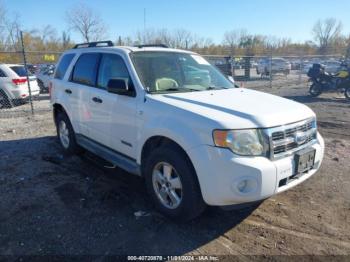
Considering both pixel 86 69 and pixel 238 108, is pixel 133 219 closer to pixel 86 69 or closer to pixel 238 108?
pixel 238 108

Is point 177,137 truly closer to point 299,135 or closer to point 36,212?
point 299,135

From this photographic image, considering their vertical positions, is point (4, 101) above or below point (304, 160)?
below

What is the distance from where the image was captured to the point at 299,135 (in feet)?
11.1

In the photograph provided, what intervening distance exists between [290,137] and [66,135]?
4.23 meters

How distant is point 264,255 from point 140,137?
1.87m

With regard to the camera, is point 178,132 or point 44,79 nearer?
point 178,132

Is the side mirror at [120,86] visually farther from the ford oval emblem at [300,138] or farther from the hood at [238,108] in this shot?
the ford oval emblem at [300,138]

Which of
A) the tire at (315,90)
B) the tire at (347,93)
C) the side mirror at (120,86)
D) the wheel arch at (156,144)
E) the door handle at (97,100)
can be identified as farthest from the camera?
the tire at (315,90)

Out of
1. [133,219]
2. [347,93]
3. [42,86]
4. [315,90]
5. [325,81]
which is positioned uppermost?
[325,81]

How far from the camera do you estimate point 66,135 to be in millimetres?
5988

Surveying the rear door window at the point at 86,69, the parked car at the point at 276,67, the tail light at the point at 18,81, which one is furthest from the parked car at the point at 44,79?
the parked car at the point at 276,67

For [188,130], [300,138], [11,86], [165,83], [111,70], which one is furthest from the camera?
[11,86]

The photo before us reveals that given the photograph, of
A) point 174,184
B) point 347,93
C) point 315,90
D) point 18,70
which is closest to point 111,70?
point 174,184

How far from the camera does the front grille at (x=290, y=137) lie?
3.10 meters
